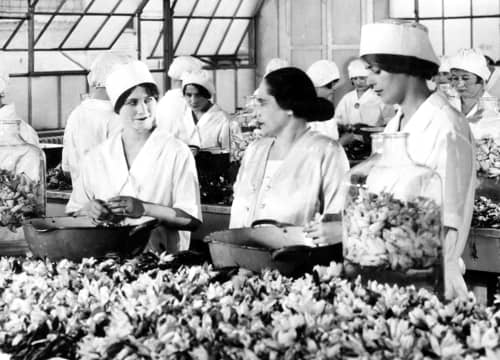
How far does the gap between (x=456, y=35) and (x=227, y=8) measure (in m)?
3.43

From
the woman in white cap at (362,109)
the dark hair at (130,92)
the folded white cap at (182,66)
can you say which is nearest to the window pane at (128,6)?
the woman in white cap at (362,109)

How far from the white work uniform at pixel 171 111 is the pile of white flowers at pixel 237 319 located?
497 cm

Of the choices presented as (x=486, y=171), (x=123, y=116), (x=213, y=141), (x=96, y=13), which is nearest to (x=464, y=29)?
(x=96, y=13)

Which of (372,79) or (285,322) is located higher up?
(372,79)

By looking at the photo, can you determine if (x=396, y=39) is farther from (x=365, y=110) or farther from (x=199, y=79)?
(x=365, y=110)

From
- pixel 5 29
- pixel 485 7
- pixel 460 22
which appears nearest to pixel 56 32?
pixel 5 29

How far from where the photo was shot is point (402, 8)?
44.0 ft

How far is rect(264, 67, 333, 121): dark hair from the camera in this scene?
355cm

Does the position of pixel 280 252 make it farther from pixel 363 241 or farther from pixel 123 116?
pixel 123 116

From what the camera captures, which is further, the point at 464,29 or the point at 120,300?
the point at 464,29

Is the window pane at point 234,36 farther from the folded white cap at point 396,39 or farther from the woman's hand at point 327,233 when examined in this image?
the woman's hand at point 327,233

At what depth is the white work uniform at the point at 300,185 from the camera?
134 inches

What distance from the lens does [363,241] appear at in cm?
230

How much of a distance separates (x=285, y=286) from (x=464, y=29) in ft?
36.0
